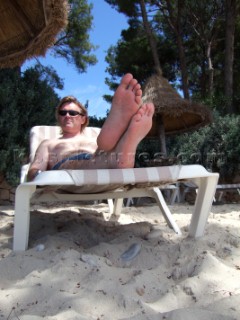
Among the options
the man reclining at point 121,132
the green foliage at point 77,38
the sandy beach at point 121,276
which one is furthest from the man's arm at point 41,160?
the green foliage at point 77,38

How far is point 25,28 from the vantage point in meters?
3.04

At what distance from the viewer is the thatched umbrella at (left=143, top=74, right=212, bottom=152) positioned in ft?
18.4

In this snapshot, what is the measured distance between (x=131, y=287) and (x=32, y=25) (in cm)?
252

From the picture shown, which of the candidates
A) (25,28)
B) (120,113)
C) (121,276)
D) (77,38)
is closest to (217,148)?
(77,38)

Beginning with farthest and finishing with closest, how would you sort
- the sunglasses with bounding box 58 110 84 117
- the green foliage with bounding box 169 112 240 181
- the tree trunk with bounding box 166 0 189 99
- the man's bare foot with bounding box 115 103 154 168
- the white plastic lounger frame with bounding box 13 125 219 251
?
the tree trunk with bounding box 166 0 189 99 → the green foliage with bounding box 169 112 240 181 → the sunglasses with bounding box 58 110 84 117 → the man's bare foot with bounding box 115 103 154 168 → the white plastic lounger frame with bounding box 13 125 219 251

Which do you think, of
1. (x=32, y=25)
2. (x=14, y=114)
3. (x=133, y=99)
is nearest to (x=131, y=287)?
(x=133, y=99)

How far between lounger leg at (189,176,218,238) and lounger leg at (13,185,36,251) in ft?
2.83

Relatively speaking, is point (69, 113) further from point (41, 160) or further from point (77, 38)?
point (77, 38)

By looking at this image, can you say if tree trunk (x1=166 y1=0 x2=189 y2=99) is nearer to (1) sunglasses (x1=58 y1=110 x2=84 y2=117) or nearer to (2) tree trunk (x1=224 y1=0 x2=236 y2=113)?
(2) tree trunk (x1=224 y1=0 x2=236 y2=113)

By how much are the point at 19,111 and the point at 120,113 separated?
3675 millimetres

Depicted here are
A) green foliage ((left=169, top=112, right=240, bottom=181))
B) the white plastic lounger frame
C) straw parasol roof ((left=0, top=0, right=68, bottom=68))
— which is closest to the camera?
the white plastic lounger frame

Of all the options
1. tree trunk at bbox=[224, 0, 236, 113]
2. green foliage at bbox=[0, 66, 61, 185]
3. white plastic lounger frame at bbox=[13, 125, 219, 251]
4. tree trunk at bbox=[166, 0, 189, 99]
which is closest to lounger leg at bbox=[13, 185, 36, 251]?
white plastic lounger frame at bbox=[13, 125, 219, 251]

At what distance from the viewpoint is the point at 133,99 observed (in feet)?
6.13

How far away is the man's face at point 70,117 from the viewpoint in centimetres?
247
